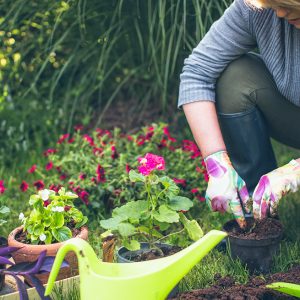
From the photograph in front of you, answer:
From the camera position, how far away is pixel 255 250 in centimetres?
189

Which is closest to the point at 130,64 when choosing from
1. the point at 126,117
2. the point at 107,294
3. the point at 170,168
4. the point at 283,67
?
the point at 126,117

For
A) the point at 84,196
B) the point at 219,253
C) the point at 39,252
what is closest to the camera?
the point at 39,252

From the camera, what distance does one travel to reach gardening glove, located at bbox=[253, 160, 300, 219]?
1.87 metres

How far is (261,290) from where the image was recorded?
161 centimetres

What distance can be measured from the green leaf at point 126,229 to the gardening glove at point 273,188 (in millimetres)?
378

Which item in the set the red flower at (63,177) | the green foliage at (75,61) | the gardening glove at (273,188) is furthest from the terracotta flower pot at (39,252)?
the green foliage at (75,61)

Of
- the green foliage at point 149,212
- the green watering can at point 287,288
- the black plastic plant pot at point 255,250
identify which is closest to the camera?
the green watering can at point 287,288

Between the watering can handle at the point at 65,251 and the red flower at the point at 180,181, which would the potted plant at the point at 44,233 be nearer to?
the watering can handle at the point at 65,251

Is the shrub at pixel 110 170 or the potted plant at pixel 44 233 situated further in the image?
the shrub at pixel 110 170

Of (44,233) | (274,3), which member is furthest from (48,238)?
→ (274,3)

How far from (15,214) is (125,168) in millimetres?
455

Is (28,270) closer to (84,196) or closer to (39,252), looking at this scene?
(39,252)

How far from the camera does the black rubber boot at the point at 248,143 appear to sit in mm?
2127

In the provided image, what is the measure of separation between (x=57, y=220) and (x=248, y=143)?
716 mm
